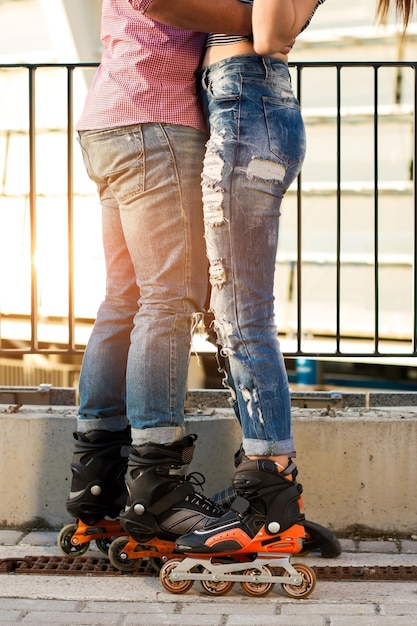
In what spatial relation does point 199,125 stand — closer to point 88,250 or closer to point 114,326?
point 114,326

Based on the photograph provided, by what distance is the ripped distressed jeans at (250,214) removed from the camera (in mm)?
2934

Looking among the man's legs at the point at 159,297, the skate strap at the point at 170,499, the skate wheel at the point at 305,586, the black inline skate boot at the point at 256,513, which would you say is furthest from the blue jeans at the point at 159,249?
the skate wheel at the point at 305,586

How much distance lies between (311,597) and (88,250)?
16.1 ft

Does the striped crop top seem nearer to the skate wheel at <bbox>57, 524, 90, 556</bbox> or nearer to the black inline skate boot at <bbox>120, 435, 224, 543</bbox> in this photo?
the black inline skate boot at <bbox>120, 435, 224, 543</bbox>

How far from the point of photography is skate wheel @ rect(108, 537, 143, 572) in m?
3.15

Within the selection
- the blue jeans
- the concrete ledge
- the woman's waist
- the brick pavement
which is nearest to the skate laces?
the concrete ledge

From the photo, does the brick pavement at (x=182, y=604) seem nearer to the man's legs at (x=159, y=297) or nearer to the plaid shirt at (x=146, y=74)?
the man's legs at (x=159, y=297)

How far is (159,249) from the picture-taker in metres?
3.04

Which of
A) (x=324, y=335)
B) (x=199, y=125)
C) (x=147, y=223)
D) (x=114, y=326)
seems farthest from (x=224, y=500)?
(x=324, y=335)

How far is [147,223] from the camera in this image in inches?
120

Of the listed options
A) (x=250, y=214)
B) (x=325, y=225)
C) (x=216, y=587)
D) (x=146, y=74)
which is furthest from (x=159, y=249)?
(x=325, y=225)

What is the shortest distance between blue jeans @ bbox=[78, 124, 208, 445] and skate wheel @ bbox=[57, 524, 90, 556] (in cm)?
44

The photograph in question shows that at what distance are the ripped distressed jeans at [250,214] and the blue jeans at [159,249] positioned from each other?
0.08m

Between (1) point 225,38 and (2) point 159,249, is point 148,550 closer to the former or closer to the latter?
(2) point 159,249
